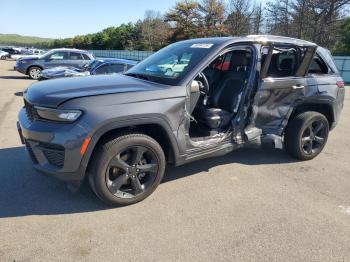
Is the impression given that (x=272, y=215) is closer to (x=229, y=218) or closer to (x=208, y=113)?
(x=229, y=218)

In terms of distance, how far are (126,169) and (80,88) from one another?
38.3 inches

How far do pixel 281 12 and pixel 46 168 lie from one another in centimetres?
3757

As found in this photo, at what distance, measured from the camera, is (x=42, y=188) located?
12.8ft

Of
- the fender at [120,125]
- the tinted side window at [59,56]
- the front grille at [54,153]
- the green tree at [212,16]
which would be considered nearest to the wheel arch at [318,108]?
the fender at [120,125]

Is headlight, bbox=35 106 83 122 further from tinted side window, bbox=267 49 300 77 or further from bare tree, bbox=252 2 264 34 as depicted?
bare tree, bbox=252 2 264 34

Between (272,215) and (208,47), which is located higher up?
(208,47)

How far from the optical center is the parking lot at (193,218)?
285 cm

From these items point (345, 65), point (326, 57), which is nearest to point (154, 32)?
point (345, 65)

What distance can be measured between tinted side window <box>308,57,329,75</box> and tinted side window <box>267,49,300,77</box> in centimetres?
39

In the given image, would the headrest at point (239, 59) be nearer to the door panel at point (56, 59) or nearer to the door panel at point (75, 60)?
the door panel at point (75, 60)

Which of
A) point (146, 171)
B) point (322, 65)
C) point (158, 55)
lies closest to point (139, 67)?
point (158, 55)

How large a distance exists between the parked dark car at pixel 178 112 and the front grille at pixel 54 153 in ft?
0.03

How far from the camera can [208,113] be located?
4355 mm

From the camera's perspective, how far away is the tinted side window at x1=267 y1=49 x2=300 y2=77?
4.57 meters
